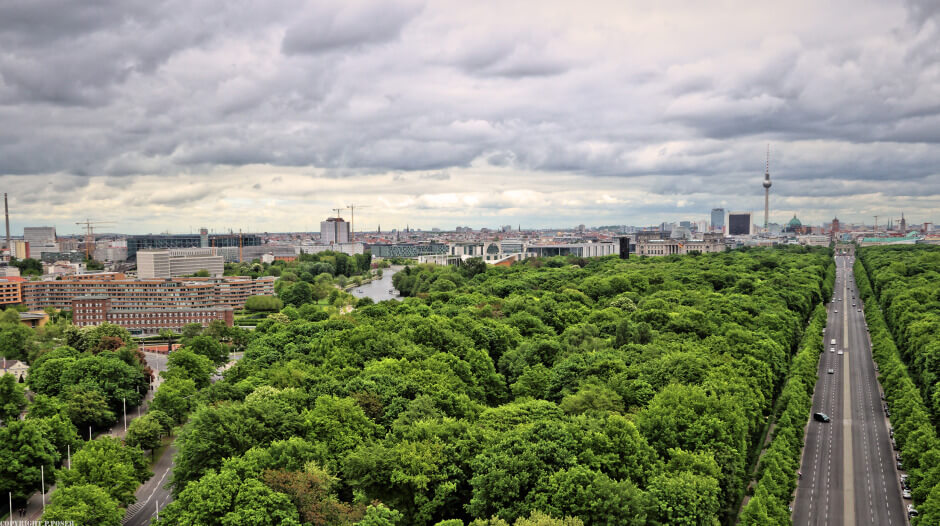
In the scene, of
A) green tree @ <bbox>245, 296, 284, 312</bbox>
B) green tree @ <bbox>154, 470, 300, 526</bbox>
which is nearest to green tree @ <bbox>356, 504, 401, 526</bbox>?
green tree @ <bbox>154, 470, 300, 526</bbox>

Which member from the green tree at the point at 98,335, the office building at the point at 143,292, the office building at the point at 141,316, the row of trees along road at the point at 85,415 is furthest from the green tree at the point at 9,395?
the office building at the point at 143,292

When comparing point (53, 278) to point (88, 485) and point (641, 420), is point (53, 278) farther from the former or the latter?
point (641, 420)

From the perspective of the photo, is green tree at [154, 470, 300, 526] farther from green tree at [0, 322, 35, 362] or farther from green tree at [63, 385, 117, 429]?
green tree at [0, 322, 35, 362]

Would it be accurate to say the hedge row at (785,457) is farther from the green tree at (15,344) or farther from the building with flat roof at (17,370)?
the green tree at (15,344)

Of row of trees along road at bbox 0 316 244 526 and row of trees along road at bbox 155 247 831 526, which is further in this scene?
row of trees along road at bbox 0 316 244 526

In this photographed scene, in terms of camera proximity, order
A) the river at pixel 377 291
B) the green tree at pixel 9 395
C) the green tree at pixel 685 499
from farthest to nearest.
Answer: the river at pixel 377 291
the green tree at pixel 9 395
the green tree at pixel 685 499

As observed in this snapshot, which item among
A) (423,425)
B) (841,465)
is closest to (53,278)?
(423,425)
